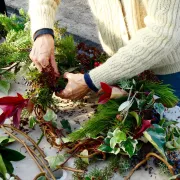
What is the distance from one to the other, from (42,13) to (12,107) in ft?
1.30

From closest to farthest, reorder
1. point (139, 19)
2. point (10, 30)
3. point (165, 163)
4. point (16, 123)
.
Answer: point (165, 163) → point (16, 123) → point (139, 19) → point (10, 30)

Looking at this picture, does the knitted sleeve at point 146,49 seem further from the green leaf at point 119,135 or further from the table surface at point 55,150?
the green leaf at point 119,135

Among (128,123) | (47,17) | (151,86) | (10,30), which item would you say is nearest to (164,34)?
(151,86)

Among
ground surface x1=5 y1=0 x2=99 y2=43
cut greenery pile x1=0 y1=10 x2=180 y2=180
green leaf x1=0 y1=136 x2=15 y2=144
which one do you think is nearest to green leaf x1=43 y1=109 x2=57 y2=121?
cut greenery pile x1=0 y1=10 x2=180 y2=180

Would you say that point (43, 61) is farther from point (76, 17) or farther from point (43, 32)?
point (76, 17)

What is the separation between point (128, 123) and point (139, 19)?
1.40 ft

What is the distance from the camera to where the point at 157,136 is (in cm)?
95

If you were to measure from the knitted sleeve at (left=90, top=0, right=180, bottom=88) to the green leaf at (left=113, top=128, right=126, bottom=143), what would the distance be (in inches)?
9.6

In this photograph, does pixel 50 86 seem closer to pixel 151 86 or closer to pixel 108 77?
pixel 108 77

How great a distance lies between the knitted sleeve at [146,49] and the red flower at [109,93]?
4.2 inches

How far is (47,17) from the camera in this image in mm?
1302

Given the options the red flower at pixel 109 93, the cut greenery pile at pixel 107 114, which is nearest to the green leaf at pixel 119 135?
the cut greenery pile at pixel 107 114

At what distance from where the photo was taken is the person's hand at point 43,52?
1.19m

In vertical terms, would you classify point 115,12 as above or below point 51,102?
above
